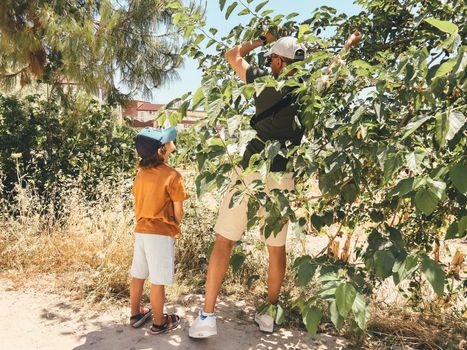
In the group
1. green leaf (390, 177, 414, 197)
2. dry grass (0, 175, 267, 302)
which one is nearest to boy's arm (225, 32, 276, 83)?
green leaf (390, 177, 414, 197)

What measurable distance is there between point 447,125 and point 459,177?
0.16 m

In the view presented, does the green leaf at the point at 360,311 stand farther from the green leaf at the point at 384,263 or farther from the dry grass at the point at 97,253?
the dry grass at the point at 97,253

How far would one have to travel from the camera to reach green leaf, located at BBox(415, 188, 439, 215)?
44.8 inches

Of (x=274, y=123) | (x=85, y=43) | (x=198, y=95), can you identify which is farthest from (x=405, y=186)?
(x=85, y=43)

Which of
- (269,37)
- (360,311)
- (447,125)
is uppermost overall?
(269,37)

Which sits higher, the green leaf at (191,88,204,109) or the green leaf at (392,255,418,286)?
the green leaf at (191,88,204,109)

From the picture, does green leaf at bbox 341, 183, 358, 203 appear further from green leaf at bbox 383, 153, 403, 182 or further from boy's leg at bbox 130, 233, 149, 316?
boy's leg at bbox 130, 233, 149, 316

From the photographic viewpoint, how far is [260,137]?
208 cm

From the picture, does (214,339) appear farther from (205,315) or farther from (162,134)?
(162,134)

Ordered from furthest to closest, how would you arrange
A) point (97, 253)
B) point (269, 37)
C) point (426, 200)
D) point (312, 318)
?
point (97, 253) < point (269, 37) < point (312, 318) < point (426, 200)

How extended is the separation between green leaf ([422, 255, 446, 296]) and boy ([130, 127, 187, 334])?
1254mm

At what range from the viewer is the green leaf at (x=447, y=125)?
1.02 metres

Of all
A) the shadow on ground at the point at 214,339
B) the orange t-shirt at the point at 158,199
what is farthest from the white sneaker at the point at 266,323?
the orange t-shirt at the point at 158,199

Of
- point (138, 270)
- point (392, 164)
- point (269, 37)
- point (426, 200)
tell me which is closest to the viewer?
point (426, 200)
